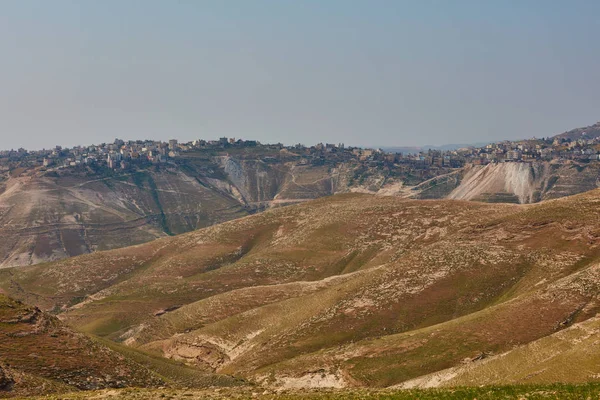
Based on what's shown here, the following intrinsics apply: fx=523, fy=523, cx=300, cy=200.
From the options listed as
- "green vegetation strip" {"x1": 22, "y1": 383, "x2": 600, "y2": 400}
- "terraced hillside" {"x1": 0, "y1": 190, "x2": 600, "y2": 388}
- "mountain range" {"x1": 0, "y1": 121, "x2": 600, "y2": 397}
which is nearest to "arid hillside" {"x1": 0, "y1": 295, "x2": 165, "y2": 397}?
"mountain range" {"x1": 0, "y1": 121, "x2": 600, "y2": 397}

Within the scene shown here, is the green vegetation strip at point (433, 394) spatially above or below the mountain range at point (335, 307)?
above

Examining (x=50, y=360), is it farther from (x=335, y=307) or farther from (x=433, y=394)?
(x=335, y=307)

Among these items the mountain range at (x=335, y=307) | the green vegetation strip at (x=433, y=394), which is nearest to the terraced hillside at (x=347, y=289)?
the mountain range at (x=335, y=307)

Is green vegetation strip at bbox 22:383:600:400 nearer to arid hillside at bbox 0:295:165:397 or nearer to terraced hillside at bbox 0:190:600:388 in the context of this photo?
arid hillside at bbox 0:295:165:397

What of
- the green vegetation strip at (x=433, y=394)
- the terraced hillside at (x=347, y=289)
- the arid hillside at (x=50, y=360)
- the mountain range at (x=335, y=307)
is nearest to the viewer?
the green vegetation strip at (x=433, y=394)

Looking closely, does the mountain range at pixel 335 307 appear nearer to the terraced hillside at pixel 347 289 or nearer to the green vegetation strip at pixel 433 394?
the terraced hillside at pixel 347 289

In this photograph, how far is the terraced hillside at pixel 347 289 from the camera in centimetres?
7462

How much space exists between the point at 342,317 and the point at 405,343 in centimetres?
1768

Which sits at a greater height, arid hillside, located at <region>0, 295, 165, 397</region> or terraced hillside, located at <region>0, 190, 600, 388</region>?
arid hillside, located at <region>0, 295, 165, 397</region>

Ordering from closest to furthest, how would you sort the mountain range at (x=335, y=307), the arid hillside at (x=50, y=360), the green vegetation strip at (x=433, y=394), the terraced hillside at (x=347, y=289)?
the green vegetation strip at (x=433, y=394) → the arid hillside at (x=50, y=360) → the mountain range at (x=335, y=307) → the terraced hillside at (x=347, y=289)

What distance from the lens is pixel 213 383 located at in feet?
210

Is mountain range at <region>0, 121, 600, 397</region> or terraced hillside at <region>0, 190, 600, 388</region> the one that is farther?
terraced hillside at <region>0, 190, 600, 388</region>

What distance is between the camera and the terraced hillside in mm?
74625

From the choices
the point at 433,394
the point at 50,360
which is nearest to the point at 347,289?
the point at 50,360
